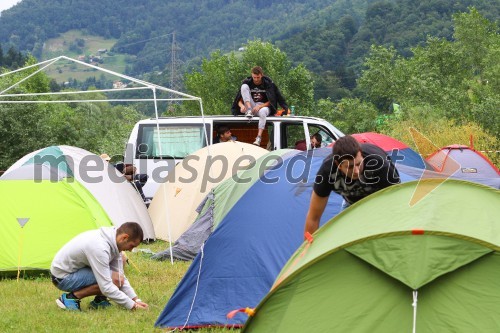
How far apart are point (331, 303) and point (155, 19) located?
186254 mm

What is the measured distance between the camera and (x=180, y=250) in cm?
1034

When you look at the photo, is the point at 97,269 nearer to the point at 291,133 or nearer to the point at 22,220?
the point at 22,220

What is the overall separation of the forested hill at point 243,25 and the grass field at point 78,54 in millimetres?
2269

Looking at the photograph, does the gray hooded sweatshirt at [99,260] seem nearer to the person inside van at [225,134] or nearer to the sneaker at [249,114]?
the person inside van at [225,134]

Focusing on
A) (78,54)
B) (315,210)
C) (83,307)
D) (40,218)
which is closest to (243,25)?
(78,54)

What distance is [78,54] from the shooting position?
6757 inches

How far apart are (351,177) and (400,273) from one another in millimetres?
1157

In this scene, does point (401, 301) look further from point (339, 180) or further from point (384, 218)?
point (339, 180)

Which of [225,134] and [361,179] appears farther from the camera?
[225,134]

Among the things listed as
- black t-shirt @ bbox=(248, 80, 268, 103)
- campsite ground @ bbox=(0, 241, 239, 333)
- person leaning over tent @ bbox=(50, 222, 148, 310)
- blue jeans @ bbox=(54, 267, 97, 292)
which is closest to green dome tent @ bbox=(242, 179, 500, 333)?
campsite ground @ bbox=(0, 241, 239, 333)

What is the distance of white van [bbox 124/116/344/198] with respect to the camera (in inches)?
568

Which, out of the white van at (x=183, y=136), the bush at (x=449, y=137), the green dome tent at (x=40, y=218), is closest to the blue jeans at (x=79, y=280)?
the green dome tent at (x=40, y=218)

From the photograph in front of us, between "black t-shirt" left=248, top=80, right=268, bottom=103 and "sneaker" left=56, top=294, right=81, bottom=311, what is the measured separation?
8.32 metres

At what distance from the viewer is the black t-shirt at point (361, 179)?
230 inches
